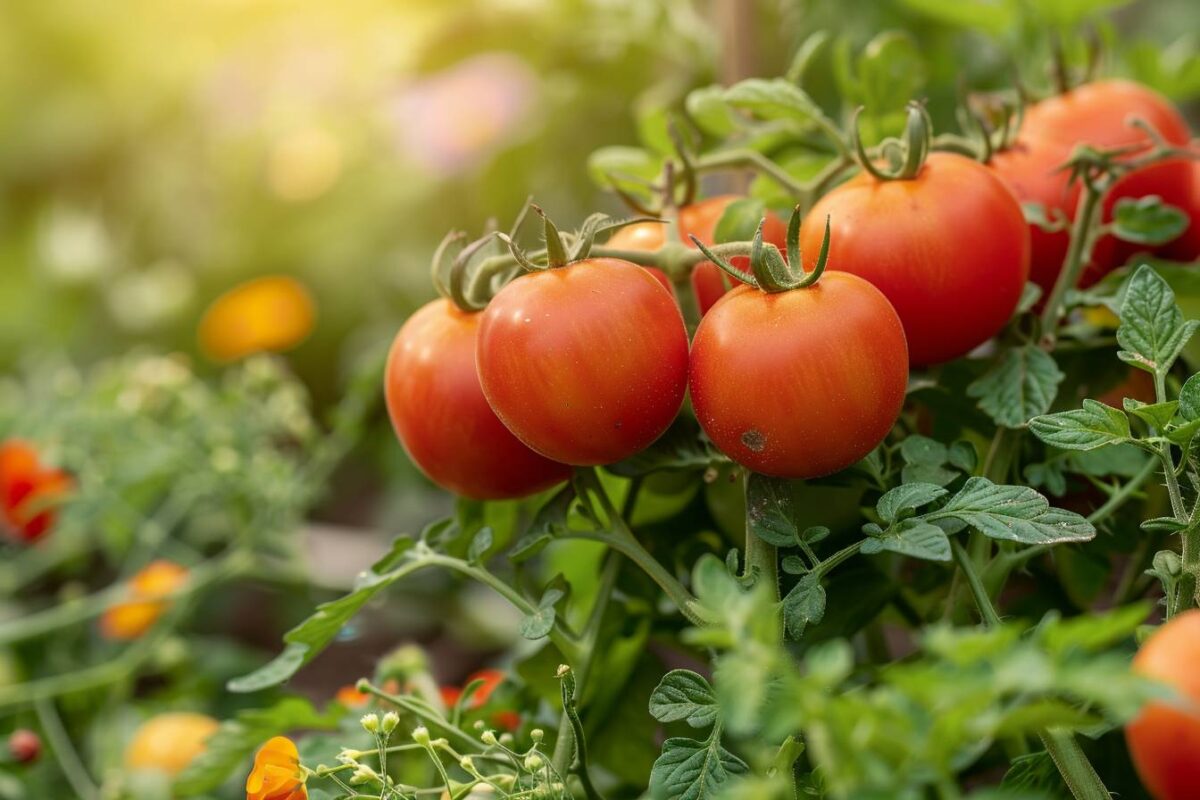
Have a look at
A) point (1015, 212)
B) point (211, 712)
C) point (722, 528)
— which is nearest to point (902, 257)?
point (1015, 212)

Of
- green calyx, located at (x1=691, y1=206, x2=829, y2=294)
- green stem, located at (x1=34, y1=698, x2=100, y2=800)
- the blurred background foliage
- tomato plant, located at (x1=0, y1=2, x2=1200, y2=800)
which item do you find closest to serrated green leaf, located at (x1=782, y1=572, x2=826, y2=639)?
tomato plant, located at (x1=0, y1=2, x2=1200, y2=800)

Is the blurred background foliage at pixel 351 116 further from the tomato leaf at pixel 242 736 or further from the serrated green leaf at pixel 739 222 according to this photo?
the tomato leaf at pixel 242 736

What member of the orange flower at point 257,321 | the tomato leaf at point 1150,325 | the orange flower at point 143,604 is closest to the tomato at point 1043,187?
the tomato leaf at point 1150,325

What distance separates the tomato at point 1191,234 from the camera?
53cm

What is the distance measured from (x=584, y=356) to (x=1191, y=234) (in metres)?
0.35

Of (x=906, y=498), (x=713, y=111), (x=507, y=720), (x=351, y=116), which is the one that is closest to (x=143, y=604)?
(x=507, y=720)

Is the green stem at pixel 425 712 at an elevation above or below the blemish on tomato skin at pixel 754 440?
below

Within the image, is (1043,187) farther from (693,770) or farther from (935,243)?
(693,770)

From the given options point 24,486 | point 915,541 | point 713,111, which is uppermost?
point 713,111

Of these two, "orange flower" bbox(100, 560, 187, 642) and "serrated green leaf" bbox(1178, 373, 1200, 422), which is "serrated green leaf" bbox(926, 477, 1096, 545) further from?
"orange flower" bbox(100, 560, 187, 642)

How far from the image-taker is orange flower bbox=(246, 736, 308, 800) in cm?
41

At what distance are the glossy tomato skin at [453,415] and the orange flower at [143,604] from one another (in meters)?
0.49

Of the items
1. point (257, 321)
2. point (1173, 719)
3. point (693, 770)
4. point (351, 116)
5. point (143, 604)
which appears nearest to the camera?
point (1173, 719)

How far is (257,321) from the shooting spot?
4.01 ft
